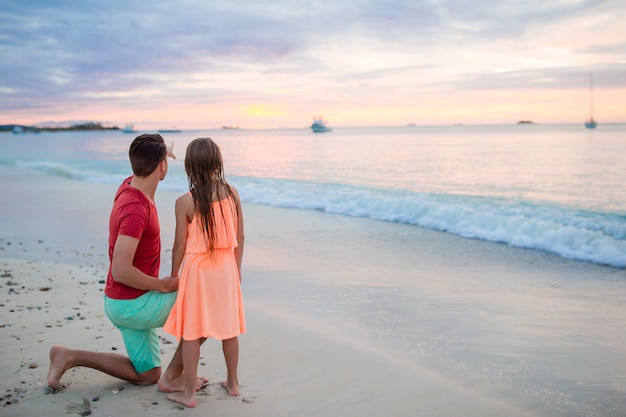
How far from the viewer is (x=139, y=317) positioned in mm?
3521

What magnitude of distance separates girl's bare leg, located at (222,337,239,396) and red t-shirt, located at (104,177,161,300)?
0.69m

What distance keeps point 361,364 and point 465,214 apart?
9311mm

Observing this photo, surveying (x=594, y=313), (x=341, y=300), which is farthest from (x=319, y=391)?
(x=594, y=313)

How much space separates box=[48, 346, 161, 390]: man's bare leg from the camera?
142 inches

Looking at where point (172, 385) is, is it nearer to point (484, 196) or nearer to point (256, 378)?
point (256, 378)

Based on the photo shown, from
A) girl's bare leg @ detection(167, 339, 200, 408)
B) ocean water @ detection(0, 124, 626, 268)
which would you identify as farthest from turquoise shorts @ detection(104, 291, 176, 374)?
ocean water @ detection(0, 124, 626, 268)

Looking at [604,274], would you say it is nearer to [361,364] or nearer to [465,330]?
[465,330]

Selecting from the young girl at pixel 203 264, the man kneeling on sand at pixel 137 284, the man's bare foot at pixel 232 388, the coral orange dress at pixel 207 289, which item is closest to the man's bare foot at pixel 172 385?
the man kneeling on sand at pixel 137 284

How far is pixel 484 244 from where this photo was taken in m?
10.5

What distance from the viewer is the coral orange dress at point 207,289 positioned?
3.48 meters

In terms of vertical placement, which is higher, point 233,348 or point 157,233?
point 157,233

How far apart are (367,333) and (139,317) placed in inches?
101

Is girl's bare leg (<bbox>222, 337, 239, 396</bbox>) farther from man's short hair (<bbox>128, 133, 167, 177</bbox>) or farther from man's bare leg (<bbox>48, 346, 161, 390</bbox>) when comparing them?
man's short hair (<bbox>128, 133, 167, 177</bbox>)

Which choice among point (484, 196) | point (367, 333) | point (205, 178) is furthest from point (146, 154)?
point (484, 196)
